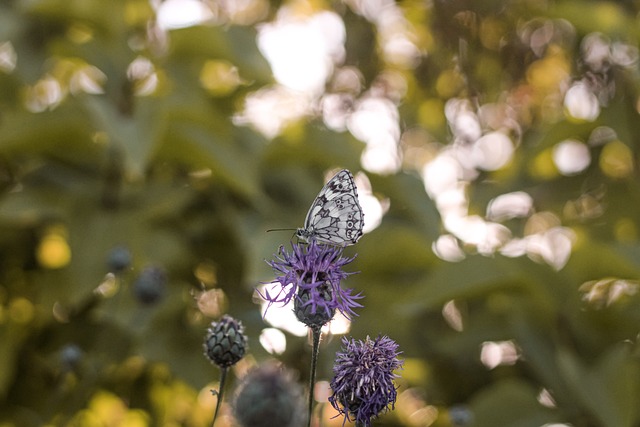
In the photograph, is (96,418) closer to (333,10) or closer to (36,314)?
(36,314)

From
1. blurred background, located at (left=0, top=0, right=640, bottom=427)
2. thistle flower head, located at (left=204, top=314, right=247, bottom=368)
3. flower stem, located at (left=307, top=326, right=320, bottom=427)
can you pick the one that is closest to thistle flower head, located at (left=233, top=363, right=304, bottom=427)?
flower stem, located at (left=307, top=326, right=320, bottom=427)

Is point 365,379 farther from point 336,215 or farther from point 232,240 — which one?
point 232,240

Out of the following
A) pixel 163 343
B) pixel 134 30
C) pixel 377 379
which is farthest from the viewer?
pixel 134 30

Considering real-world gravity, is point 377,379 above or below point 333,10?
below

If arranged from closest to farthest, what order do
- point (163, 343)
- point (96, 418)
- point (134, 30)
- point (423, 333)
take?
point (163, 343)
point (96, 418)
point (423, 333)
point (134, 30)

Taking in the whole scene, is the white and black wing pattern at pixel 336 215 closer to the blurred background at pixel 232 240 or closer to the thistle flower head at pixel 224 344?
the thistle flower head at pixel 224 344

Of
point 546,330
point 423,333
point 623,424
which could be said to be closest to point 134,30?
point 423,333
